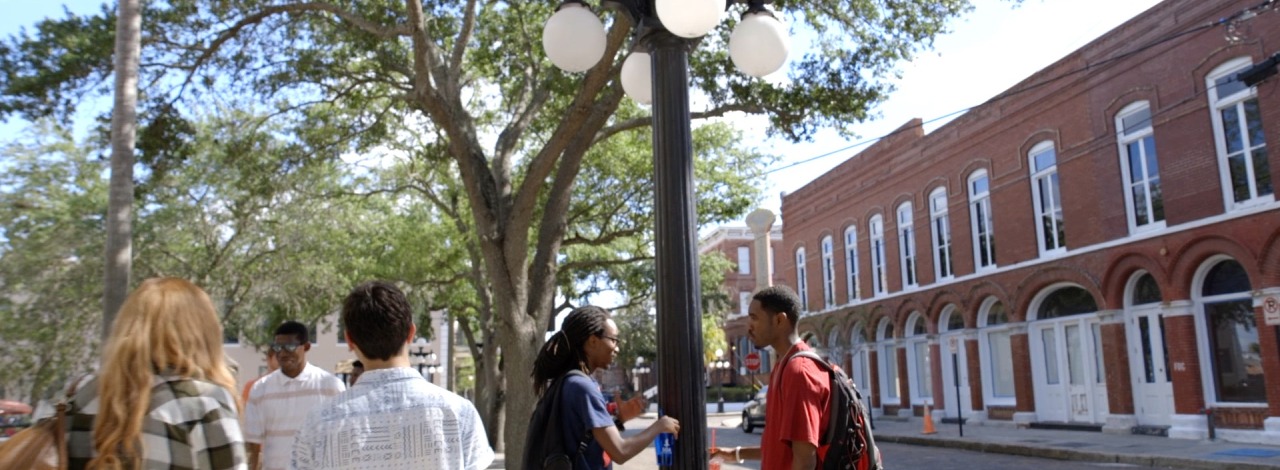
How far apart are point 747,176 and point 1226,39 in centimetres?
948

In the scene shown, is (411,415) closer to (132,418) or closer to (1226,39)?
(132,418)

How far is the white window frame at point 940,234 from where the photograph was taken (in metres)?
28.4

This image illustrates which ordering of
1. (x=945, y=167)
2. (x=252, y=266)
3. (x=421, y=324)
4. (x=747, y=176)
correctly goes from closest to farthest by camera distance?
(x=747, y=176)
(x=252, y=266)
(x=945, y=167)
(x=421, y=324)

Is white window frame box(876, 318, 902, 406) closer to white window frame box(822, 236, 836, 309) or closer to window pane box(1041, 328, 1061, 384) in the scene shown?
white window frame box(822, 236, 836, 309)

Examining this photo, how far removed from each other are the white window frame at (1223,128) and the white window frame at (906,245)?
12129 millimetres

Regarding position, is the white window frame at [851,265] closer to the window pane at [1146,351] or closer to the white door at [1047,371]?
the white door at [1047,371]

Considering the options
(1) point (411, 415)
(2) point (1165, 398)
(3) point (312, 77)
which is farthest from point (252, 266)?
(1) point (411, 415)

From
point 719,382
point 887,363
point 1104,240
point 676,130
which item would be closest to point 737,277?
point 719,382

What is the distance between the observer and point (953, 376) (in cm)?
2833

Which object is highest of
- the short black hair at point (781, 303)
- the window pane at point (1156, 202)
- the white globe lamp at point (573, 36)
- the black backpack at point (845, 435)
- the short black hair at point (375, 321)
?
the window pane at point (1156, 202)

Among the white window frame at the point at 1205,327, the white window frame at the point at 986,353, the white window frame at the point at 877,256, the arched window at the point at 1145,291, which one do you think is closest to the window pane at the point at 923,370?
the white window frame at the point at 877,256

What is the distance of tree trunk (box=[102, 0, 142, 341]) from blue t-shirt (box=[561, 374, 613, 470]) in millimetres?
4010

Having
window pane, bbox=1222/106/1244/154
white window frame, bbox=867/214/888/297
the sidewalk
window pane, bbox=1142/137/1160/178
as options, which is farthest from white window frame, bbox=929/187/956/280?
window pane, bbox=1222/106/1244/154

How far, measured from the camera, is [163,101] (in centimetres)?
1255
